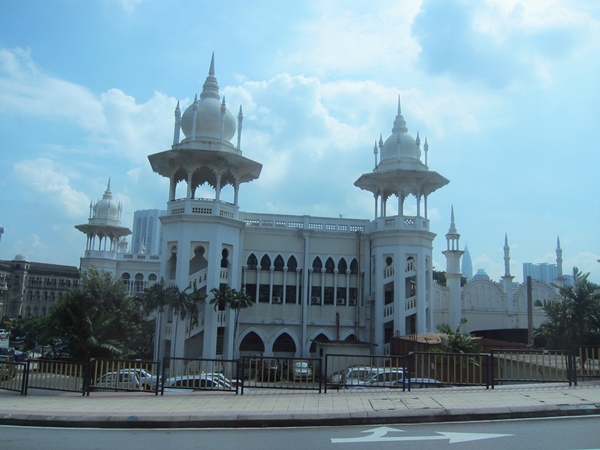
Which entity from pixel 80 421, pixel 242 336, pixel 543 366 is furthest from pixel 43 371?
pixel 242 336

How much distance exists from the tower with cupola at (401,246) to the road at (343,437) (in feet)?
73.7

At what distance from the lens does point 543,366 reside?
43.8 feet

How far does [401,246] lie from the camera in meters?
32.7

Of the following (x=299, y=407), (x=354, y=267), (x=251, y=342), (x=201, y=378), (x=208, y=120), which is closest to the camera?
(x=299, y=407)

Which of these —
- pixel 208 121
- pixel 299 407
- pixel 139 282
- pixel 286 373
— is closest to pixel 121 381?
pixel 286 373

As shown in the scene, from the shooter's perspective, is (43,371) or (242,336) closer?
(43,371)

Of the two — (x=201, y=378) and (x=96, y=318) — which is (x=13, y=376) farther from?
(x=96, y=318)

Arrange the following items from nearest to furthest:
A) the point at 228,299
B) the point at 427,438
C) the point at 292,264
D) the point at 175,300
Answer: the point at 427,438, the point at 175,300, the point at 228,299, the point at 292,264

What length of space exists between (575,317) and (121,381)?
16.2 metres

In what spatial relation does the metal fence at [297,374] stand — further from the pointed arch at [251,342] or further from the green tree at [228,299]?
the pointed arch at [251,342]

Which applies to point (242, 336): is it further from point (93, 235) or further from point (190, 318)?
point (93, 235)

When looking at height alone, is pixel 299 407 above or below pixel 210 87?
below

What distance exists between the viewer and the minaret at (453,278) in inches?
1502

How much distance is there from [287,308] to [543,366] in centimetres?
2105
